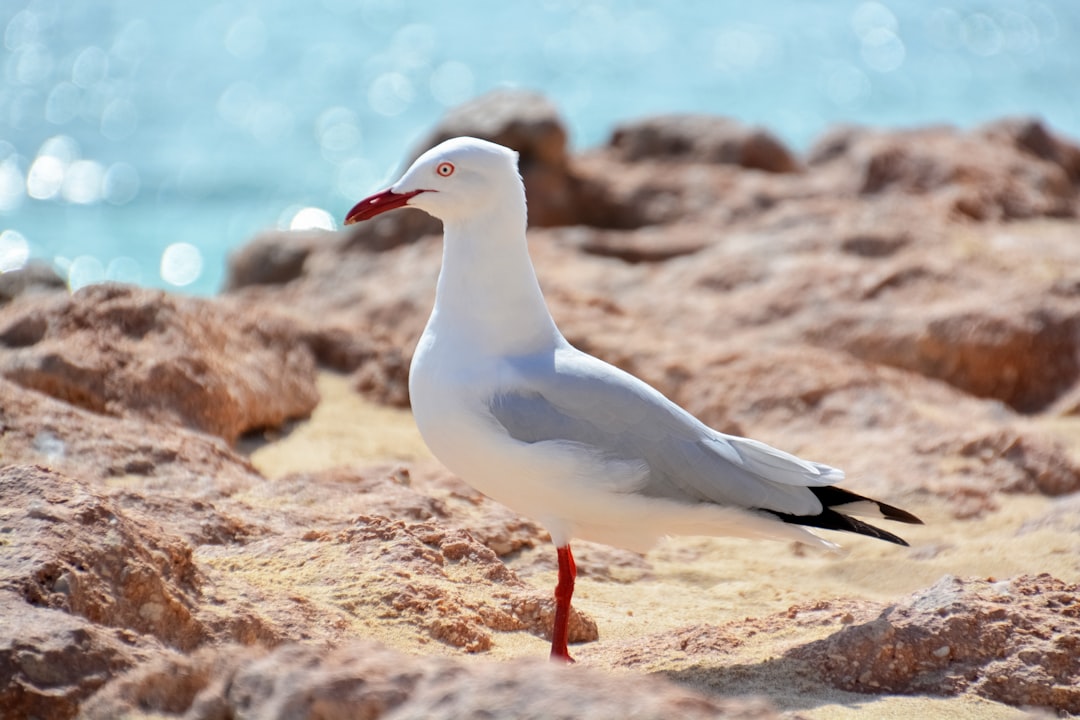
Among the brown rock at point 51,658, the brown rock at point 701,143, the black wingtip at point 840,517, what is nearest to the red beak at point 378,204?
the black wingtip at point 840,517

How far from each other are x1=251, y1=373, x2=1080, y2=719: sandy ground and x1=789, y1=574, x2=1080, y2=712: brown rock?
2.8 inches

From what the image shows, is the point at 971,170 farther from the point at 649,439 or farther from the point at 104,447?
the point at 104,447

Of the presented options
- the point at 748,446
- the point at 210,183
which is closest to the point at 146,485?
the point at 748,446

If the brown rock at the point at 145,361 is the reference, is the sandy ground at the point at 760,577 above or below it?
below

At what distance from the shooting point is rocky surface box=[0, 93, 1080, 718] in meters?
2.99

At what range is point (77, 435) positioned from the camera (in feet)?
15.8

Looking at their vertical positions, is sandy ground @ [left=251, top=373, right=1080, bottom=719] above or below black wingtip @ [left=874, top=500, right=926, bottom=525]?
below

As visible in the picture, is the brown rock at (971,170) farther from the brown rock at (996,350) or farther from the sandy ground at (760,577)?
the sandy ground at (760,577)

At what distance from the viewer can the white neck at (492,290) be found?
4.16m

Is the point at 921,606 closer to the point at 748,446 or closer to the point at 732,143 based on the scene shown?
the point at 748,446

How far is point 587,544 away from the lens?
5.22 metres

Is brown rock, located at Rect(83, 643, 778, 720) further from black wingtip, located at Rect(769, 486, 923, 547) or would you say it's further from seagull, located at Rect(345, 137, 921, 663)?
black wingtip, located at Rect(769, 486, 923, 547)

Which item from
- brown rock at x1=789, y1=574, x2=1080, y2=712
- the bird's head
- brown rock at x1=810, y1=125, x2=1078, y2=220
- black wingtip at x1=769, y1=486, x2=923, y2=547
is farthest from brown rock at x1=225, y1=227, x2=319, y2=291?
brown rock at x1=789, y1=574, x2=1080, y2=712

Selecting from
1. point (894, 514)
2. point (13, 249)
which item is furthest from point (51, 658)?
point (13, 249)
